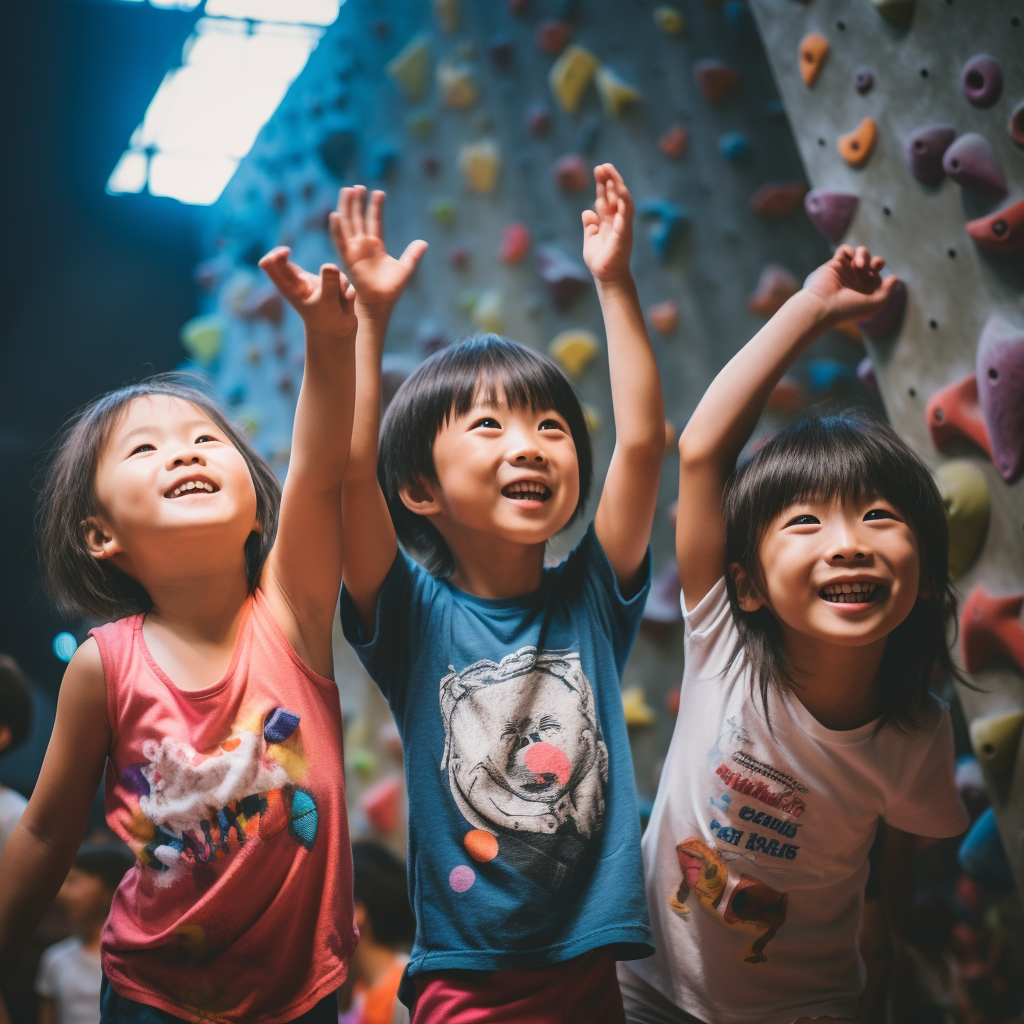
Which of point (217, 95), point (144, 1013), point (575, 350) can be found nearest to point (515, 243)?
point (575, 350)

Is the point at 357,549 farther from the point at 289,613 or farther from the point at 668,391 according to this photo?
the point at 668,391

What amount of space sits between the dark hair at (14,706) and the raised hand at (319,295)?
1072 mm

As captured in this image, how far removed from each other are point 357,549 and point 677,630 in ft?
2.63

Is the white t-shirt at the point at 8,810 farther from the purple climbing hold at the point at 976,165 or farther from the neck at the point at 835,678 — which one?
the purple climbing hold at the point at 976,165

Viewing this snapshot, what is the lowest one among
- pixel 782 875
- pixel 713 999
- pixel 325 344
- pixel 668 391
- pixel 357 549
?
pixel 713 999

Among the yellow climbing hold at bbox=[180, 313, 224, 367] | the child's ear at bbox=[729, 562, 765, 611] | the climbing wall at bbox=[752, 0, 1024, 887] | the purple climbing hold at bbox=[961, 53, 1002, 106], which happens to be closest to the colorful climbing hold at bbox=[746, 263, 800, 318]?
the climbing wall at bbox=[752, 0, 1024, 887]

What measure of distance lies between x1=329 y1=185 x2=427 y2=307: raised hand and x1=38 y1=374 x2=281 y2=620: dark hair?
0.71 feet

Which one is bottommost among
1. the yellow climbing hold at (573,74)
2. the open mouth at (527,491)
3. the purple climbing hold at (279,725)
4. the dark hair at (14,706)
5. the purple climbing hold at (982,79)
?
the dark hair at (14,706)

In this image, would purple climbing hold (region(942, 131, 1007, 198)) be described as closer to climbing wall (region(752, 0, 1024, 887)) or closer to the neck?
climbing wall (region(752, 0, 1024, 887))

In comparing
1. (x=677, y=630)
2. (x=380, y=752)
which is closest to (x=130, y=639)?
(x=677, y=630)

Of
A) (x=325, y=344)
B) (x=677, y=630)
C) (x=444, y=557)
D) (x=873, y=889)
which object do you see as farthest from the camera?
(x=677, y=630)

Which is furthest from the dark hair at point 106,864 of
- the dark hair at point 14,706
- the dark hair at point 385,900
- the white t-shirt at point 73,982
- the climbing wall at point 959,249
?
the climbing wall at point 959,249

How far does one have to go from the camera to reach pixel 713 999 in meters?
0.99

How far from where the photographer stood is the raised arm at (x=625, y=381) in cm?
99
